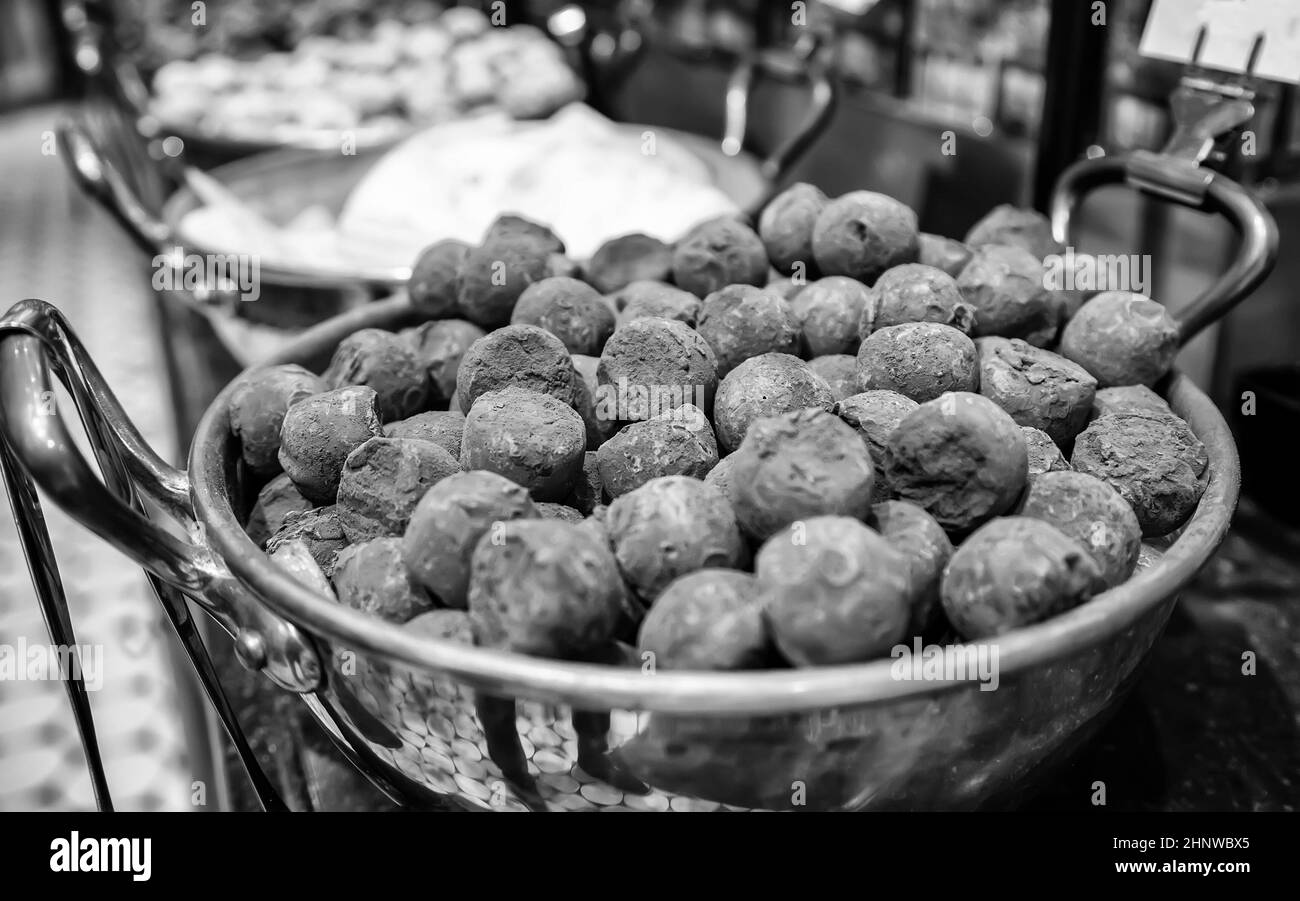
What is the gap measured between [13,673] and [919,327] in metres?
1.60

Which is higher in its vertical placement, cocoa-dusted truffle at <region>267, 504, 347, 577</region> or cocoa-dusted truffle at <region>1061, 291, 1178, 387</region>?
cocoa-dusted truffle at <region>1061, 291, 1178, 387</region>

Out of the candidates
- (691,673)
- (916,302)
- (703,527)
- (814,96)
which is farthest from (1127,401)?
(814,96)

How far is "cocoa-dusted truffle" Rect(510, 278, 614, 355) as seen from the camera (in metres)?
0.92

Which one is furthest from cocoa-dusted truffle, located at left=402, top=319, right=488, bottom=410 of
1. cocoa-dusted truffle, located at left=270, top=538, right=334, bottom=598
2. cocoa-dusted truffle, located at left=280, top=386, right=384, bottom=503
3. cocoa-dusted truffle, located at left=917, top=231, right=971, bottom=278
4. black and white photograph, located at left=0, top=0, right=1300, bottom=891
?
cocoa-dusted truffle, located at left=917, top=231, right=971, bottom=278

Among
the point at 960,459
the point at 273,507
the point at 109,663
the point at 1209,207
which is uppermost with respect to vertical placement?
the point at 1209,207

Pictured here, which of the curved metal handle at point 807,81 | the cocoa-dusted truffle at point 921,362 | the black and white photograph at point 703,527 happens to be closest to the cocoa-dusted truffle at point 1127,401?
the black and white photograph at point 703,527

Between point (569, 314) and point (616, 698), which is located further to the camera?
point (569, 314)

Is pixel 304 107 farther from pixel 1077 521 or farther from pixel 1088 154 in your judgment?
pixel 1077 521

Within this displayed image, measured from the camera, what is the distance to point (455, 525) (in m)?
0.67

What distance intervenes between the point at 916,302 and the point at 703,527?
1.06ft

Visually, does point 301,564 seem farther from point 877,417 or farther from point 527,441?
point 877,417

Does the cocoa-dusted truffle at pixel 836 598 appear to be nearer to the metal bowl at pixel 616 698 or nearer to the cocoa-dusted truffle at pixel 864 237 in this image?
the metal bowl at pixel 616 698

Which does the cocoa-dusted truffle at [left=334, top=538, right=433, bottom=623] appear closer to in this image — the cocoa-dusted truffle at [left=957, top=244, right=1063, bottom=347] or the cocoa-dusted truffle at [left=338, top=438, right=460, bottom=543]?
the cocoa-dusted truffle at [left=338, top=438, right=460, bottom=543]

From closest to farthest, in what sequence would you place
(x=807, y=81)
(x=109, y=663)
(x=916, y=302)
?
(x=916, y=302) → (x=109, y=663) → (x=807, y=81)
